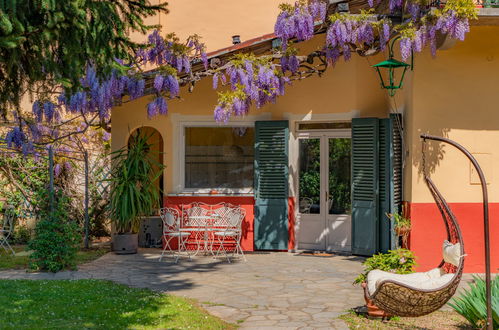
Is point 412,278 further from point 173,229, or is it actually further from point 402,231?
point 173,229

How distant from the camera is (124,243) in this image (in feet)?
37.2

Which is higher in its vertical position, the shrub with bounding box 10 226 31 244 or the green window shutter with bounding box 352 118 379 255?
the green window shutter with bounding box 352 118 379 255

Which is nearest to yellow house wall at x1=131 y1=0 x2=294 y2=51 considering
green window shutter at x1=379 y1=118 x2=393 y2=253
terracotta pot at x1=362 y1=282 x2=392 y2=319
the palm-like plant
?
the palm-like plant

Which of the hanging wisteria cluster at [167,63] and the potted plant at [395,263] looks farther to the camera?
the hanging wisteria cluster at [167,63]

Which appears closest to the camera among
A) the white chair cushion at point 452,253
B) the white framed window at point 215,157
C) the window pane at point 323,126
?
the white chair cushion at point 452,253

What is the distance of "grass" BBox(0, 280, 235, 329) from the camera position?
21.0 feet

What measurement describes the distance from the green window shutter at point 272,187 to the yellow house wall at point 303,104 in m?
0.34

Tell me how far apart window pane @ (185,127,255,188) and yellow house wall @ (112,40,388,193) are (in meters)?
0.29

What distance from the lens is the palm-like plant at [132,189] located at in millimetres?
11305

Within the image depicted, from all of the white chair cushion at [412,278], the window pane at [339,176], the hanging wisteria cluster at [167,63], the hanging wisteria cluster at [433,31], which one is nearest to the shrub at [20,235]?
the hanging wisteria cluster at [167,63]

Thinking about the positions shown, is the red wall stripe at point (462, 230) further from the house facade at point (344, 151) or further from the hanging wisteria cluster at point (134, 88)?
the hanging wisteria cluster at point (134, 88)

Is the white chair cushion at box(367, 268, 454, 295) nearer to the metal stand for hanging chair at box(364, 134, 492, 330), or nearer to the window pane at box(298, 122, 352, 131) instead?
the metal stand for hanging chair at box(364, 134, 492, 330)

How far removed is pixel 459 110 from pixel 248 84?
3108 mm

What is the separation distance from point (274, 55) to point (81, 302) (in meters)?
5.13
